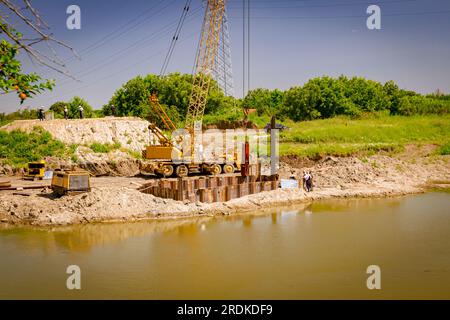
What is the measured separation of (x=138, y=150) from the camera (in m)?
36.8

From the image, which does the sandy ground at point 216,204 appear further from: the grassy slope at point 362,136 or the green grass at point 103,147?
the green grass at point 103,147

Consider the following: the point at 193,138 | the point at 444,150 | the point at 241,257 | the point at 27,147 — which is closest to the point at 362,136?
the point at 444,150

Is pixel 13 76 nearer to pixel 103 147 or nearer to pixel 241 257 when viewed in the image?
pixel 241 257

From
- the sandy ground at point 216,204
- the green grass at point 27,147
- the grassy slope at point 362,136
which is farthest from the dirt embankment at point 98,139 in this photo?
the grassy slope at point 362,136

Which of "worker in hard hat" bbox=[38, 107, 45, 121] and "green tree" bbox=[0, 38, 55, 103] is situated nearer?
"green tree" bbox=[0, 38, 55, 103]

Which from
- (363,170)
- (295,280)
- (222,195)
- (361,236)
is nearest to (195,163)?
(222,195)

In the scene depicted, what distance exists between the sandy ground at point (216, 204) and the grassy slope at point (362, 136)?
4.28 meters

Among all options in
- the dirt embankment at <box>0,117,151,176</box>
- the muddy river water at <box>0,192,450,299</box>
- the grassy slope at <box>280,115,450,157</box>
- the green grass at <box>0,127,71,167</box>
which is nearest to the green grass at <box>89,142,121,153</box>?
the dirt embankment at <box>0,117,151,176</box>

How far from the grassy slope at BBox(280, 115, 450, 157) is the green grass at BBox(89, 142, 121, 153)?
14.4 meters

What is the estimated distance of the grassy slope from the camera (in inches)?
1409

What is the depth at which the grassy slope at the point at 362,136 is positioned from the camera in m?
35.8

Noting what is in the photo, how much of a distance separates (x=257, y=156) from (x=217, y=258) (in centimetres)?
2242

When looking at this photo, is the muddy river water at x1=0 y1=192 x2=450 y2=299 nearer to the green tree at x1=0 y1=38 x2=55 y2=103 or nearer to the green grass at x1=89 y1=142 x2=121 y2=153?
the green tree at x1=0 y1=38 x2=55 y2=103

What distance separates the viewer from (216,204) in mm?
21141
